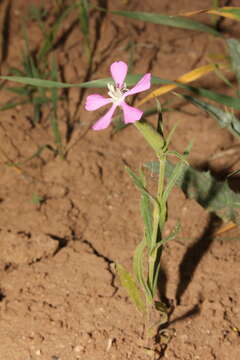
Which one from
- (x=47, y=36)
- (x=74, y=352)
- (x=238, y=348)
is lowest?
(x=238, y=348)

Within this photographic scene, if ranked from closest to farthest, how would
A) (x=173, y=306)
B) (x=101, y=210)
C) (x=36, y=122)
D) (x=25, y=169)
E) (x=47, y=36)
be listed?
1. (x=173, y=306)
2. (x=101, y=210)
3. (x=25, y=169)
4. (x=36, y=122)
5. (x=47, y=36)

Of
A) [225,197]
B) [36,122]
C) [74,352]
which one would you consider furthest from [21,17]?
[74,352]

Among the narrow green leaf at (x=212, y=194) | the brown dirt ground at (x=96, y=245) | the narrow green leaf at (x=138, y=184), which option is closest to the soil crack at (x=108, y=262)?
the brown dirt ground at (x=96, y=245)

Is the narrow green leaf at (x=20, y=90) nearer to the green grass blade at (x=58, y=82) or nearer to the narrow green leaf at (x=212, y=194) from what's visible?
the green grass blade at (x=58, y=82)

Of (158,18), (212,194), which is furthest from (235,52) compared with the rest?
(212,194)

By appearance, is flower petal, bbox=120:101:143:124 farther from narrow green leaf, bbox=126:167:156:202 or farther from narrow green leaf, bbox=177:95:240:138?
narrow green leaf, bbox=177:95:240:138

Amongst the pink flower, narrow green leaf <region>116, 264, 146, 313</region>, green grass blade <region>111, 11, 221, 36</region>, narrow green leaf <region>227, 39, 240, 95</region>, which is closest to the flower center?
the pink flower

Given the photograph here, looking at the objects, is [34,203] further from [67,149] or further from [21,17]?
[21,17]
